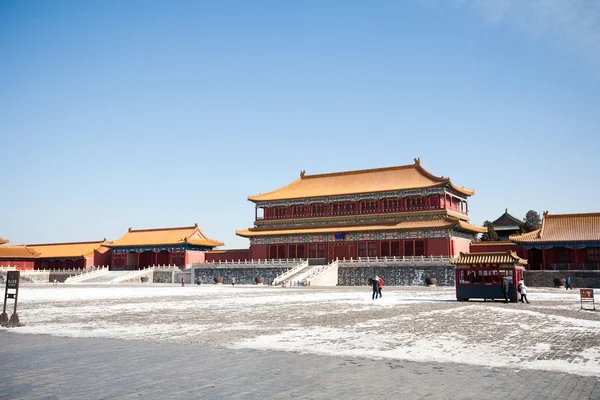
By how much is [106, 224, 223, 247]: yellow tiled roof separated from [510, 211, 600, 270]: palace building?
38879 millimetres

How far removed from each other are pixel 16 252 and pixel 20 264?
186 cm

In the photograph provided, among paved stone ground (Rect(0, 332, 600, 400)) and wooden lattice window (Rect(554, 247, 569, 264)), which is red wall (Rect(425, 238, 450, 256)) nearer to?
wooden lattice window (Rect(554, 247, 569, 264))

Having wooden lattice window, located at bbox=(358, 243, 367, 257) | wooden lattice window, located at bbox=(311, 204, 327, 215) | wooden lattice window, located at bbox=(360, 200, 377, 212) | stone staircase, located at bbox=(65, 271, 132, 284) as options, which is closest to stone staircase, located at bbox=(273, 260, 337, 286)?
wooden lattice window, located at bbox=(358, 243, 367, 257)

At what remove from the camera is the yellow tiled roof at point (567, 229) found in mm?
48094

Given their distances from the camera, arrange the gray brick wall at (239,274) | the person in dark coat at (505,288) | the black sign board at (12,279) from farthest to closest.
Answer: the gray brick wall at (239,274) < the person in dark coat at (505,288) < the black sign board at (12,279)

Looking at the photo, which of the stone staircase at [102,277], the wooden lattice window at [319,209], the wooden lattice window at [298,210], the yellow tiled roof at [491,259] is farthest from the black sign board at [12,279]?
the wooden lattice window at [298,210]

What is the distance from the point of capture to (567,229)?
4956cm

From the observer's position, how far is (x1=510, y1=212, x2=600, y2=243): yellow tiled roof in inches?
1893

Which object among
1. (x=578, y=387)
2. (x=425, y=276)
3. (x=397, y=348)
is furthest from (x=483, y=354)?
(x=425, y=276)

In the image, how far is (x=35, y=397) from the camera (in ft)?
21.5

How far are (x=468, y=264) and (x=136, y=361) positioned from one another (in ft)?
66.9

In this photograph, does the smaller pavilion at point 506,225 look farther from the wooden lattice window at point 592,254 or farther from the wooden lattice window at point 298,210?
the wooden lattice window at point 298,210

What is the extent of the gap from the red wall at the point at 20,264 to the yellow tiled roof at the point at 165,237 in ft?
41.9

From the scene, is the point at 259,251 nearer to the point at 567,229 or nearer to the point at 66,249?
the point at 567,229
